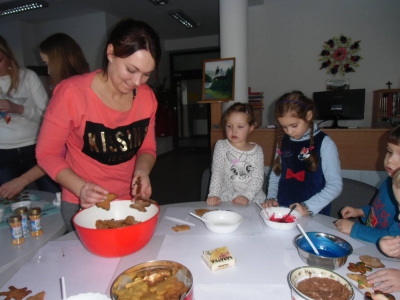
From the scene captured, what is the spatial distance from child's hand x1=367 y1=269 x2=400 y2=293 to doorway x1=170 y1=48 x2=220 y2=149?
6825 millimetres

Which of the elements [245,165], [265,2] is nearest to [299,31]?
[265,2]

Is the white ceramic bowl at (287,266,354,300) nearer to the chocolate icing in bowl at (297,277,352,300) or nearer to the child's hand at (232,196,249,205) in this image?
the chocolate icing in bowl at (297,277,352,300)

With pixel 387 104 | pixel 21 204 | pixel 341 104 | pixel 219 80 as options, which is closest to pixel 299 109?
pixel 21 204

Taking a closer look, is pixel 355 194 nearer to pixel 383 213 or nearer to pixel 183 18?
pixel 383 213

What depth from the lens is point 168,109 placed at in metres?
7.31

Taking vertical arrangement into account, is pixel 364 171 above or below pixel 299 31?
below

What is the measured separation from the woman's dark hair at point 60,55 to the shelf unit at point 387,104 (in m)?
4.86

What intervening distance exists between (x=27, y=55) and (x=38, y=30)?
72 centimetres

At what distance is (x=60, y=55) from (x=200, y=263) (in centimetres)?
135

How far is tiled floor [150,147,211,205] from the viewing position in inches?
169

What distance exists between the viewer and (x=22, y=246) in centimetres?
110

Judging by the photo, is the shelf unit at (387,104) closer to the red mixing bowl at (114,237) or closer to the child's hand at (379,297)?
the child's hand at (379,297)

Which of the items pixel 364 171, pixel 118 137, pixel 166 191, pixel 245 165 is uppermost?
pixel 118 137

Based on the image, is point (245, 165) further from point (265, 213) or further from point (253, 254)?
point (253, 254)
